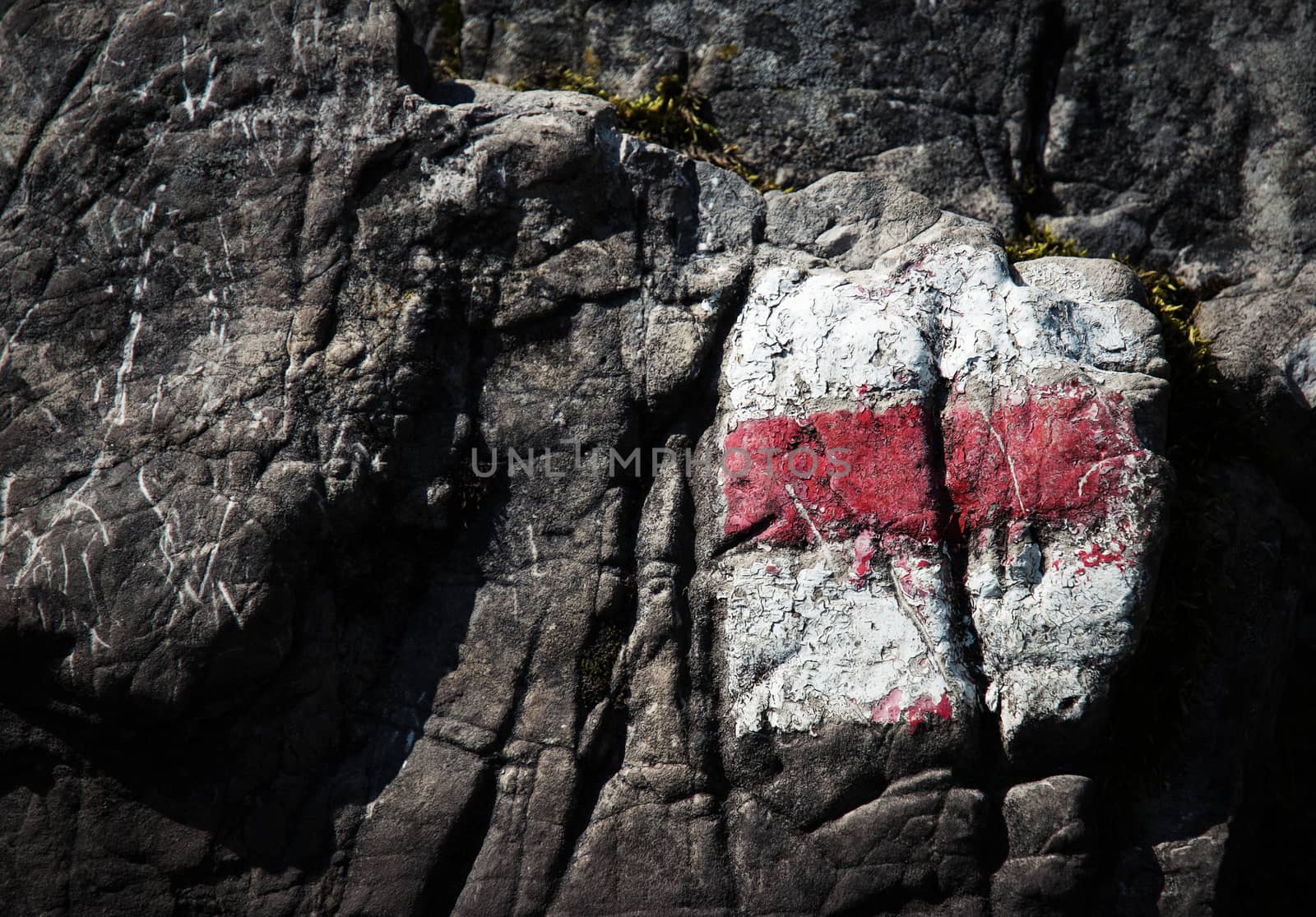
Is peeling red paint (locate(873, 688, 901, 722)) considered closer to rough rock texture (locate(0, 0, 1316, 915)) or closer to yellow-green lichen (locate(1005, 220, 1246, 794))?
rough rock texture (locate(0, 0, 1316, 915))

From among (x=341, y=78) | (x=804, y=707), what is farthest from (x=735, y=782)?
(x=341, y=78)

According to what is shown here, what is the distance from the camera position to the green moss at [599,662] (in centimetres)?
308

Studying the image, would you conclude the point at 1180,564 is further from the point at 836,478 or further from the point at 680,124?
the point at 680,124

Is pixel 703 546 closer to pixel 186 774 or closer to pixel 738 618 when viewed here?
pixel 738 618

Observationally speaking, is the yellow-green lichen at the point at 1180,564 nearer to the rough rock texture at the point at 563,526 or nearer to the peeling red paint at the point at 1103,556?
the rough rock texture at the point at 563,526

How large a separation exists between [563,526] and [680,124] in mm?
1935

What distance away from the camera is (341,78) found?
345cm

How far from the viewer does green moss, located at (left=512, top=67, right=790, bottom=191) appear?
4.07 m

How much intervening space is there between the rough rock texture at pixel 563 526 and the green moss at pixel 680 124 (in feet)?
1.64

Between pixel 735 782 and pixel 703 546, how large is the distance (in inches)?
30.1

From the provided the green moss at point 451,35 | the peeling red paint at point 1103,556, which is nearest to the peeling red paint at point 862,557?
the peeling red paint at point 1103,556

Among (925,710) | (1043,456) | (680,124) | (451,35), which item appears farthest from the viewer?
(451,35)

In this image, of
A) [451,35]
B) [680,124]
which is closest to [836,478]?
[680,124]

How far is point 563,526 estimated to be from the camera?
3.24 m
